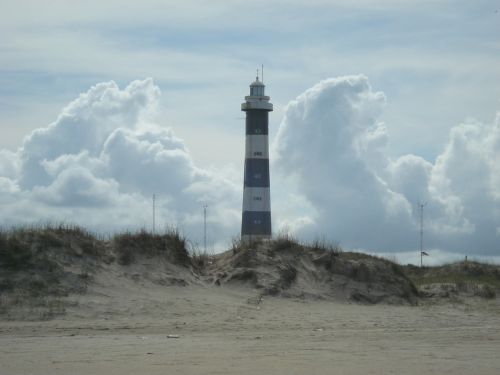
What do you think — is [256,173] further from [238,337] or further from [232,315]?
[238,337]

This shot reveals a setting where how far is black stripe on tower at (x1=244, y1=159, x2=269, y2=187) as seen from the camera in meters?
44.5

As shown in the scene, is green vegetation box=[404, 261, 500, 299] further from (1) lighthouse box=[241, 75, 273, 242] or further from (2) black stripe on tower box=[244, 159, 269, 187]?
(2) black stripe on tower box=[244, 159, 269, 187]

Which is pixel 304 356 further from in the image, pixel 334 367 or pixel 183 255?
pixel 183 255

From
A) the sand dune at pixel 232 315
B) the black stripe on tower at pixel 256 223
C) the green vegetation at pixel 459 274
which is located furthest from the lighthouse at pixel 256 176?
the sand dune at pixel 232 315

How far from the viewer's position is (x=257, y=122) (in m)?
45.7

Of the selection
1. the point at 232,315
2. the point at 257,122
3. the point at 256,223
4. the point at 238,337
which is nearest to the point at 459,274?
the point at 232,315

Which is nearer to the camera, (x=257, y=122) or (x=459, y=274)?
(x=459, y=274)

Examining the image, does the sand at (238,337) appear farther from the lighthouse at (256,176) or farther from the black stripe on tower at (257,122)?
the black stripe on tower at (257,122)

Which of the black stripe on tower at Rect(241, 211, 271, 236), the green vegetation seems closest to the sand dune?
the green vegetation

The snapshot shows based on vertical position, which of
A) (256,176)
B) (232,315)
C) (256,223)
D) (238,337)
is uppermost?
(256,176)

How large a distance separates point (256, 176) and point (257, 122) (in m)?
3.11

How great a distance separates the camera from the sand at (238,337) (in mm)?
11773

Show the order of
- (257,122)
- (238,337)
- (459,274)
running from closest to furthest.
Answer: (238,337) → (459,274) → (257,122)

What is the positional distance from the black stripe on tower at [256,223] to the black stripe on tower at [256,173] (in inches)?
60.5
